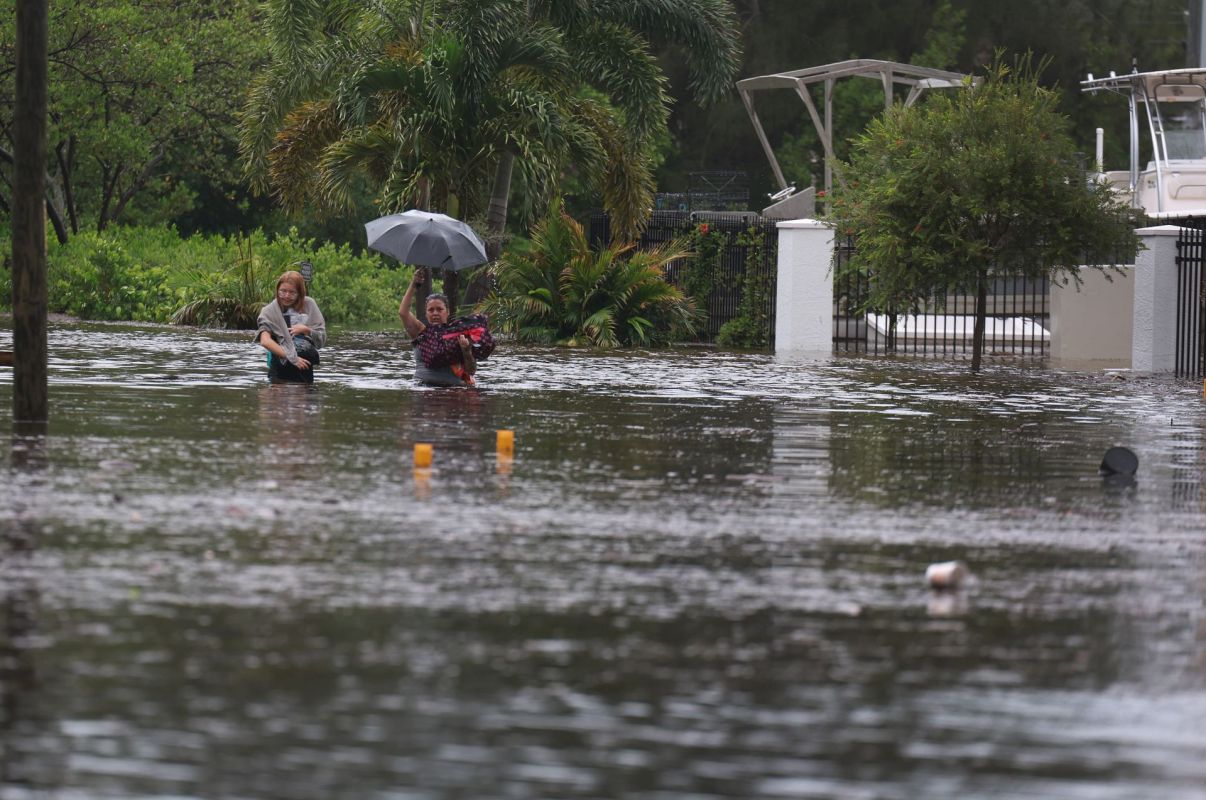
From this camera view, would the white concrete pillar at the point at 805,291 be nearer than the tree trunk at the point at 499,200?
Yes

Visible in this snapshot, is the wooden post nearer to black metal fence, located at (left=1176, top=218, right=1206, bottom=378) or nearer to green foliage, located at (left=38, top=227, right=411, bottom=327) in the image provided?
black metal fence, located at (left=1176, top=218, right=1206, bottom=378)

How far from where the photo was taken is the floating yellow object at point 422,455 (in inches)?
488

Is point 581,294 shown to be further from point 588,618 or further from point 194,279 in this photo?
point 588,618

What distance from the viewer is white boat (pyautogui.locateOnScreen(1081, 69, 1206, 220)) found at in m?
32.0

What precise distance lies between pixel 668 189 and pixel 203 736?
205 ft

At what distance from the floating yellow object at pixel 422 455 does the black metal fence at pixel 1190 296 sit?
17201 mm

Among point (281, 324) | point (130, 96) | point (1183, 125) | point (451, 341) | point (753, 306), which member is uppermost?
point (130, 96)

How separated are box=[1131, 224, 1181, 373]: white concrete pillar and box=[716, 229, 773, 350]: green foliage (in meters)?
7.49

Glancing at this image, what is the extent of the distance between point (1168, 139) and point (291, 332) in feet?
59.0

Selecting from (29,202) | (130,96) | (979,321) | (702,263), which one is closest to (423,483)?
(29,202)

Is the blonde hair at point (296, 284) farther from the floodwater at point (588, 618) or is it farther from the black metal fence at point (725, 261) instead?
the black metal fence at point (725, 261)

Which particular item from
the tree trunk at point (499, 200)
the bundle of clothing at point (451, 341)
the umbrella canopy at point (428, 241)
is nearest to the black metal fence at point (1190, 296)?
the umbrella canopy at point (428, 241)

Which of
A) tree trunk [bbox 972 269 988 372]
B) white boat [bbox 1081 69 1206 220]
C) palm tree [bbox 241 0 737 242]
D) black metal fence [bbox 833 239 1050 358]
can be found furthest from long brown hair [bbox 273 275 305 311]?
white boat [bbox 1081 69 1206 220]

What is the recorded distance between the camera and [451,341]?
65.8 feet
